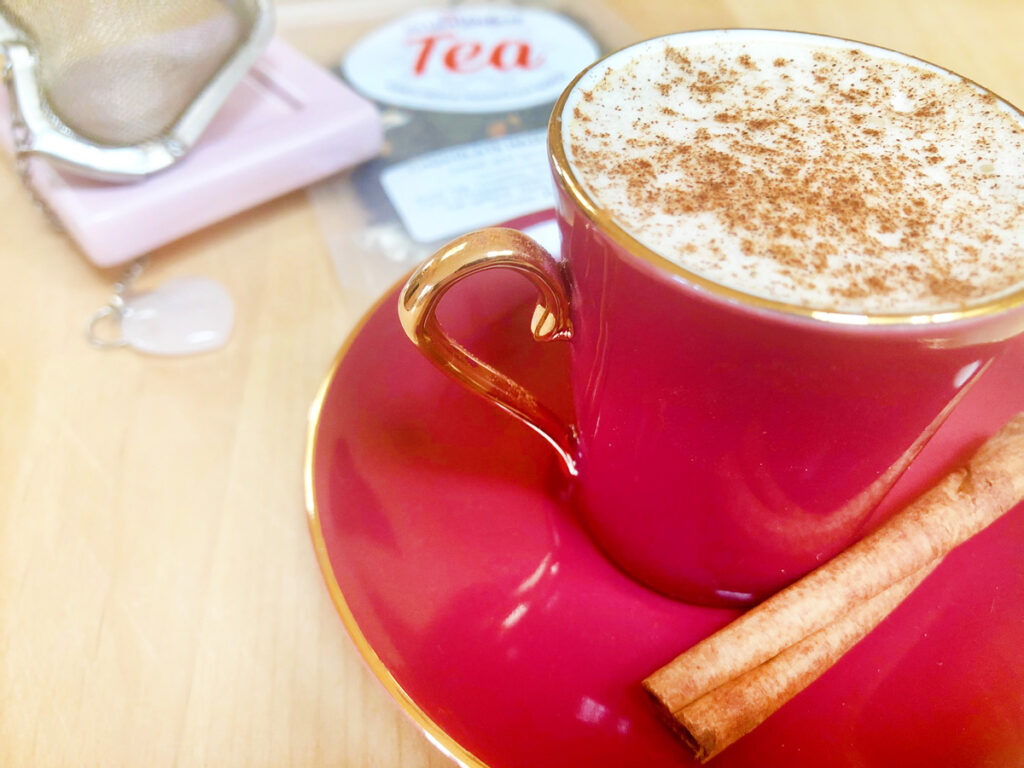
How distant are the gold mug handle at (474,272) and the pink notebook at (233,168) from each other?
0.52 meters

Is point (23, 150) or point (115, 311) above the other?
point (23, 150)

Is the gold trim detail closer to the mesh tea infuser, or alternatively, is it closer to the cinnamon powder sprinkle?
the cinnamon powder sprinkle

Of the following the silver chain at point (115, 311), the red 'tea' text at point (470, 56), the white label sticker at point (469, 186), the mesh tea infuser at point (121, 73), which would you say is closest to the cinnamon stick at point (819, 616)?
the white label sticker at point (469, 186)

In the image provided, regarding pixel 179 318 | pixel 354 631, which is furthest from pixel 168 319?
pixel 354 631

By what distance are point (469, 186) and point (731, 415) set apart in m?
0.68

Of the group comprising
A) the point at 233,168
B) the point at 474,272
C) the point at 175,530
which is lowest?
the point at 175,530

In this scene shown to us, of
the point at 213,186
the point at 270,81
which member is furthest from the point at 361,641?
the point at 270,81

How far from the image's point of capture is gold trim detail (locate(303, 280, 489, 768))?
42 centimetres

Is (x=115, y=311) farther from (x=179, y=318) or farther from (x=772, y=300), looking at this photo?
(x=772, y=300)

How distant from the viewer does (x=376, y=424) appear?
23.5 inches

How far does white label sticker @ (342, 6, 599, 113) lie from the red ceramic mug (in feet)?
2.26

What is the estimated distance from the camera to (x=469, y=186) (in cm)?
99

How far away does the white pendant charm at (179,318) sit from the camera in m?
0.79

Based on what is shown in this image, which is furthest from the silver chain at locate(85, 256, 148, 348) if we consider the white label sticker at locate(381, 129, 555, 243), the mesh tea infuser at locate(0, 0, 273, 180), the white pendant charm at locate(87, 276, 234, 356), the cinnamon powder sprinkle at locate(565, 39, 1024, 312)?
the cinnamon powder sprinkle at locate(565, 39, 1024, 312)
